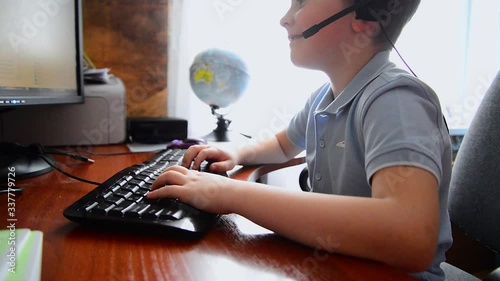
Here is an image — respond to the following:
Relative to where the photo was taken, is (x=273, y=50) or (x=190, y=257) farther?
(x=273, y=50)

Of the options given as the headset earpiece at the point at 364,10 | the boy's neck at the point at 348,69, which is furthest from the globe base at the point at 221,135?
the headset earpiece at the point at 364,10

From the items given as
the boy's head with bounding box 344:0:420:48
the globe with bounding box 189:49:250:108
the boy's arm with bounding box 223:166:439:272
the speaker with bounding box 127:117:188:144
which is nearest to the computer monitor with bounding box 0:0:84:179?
the speaker with bounding box 127:117:188:144

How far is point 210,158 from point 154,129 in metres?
0.49

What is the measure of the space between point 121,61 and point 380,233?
4.33 feet

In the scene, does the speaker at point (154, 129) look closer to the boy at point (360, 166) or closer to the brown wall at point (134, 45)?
the brown wall at point (134, 45)

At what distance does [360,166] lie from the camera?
550 millimetres

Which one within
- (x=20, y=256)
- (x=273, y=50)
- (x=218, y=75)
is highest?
(x=273, y=50)

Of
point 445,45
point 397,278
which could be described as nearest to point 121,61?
point 397,278

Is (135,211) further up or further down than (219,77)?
further down

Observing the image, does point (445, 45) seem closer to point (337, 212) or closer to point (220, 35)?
point (220, 35)

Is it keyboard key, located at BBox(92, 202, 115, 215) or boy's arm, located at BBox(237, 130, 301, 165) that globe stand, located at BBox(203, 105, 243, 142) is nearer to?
boy's arm, located at BBox(237, 130, 301, 165)

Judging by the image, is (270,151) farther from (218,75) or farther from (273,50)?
(273,50)

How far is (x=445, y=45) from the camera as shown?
173 centimetres

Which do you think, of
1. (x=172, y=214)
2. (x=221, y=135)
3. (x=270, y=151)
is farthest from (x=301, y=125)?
(x=172, y=214)
